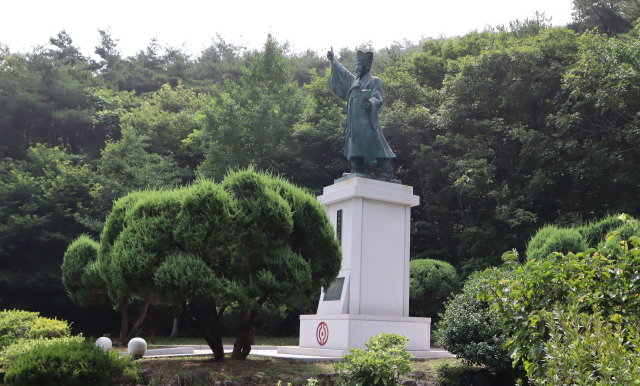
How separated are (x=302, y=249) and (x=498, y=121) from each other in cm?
1280

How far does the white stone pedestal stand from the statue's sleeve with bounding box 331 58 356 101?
7.17ft

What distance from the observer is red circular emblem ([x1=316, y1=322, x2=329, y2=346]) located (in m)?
9.49

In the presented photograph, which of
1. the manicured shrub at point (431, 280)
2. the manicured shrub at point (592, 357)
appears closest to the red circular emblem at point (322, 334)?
the manicured shrub at point (431, 280)

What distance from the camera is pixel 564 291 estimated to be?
10.9ft

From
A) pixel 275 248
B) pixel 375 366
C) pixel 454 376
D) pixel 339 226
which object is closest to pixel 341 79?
pixel 339 226

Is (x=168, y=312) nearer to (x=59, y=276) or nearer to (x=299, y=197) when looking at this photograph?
(x=59, y=276)

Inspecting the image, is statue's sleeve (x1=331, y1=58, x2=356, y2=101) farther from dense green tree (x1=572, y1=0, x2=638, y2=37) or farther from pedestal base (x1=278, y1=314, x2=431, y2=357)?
dense green tree (x1=572, y1=0, x2=638, y2=37)

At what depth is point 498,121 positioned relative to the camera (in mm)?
18547

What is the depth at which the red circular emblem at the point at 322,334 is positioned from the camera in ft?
31.1

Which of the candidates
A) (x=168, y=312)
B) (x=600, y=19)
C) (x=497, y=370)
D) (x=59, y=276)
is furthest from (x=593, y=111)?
(x=59, y=276)

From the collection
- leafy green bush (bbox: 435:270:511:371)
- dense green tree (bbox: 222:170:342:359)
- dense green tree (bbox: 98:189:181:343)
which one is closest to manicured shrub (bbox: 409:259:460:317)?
leafy green bush (bbox: 435:270:511:371)

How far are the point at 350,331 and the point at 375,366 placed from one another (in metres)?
3.10

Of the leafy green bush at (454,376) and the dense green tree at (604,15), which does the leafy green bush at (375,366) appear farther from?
the dense green tree at (604,15)

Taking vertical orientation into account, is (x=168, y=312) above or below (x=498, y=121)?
below
